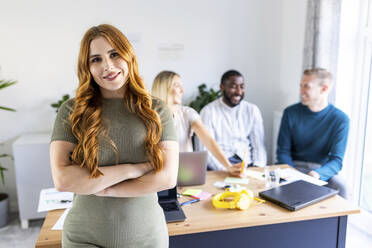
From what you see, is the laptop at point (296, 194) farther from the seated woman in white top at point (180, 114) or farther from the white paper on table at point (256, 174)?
the seated woman in white top at point (180, 114)

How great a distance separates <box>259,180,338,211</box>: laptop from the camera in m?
1.54

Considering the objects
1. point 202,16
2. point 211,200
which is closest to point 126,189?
point 211,200

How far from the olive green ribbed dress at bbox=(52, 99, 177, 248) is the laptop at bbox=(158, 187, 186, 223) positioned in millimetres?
241

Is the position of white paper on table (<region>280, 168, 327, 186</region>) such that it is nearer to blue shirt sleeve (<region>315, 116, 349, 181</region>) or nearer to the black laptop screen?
blue shirt sleeve (<region>315, 116, 349, 181</region>)

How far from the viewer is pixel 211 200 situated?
5.38ft

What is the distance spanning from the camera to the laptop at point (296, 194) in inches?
60.7

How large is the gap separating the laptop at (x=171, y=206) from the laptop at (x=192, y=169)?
236 mm

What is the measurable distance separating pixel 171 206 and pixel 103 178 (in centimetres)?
53

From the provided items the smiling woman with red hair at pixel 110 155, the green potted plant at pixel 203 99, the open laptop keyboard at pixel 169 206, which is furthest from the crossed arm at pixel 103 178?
the green potted plant at pixel 203 99

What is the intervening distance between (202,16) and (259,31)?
2.28 ft

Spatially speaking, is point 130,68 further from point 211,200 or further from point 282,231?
point 282,231

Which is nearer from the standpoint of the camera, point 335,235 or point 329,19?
point 335,235

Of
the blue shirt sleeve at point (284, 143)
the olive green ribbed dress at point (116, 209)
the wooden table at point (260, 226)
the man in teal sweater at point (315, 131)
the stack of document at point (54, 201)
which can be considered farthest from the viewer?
the blue shirt sleeve at point (284, 143)

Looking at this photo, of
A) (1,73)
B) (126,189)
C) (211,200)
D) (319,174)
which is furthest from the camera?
(1,73)
